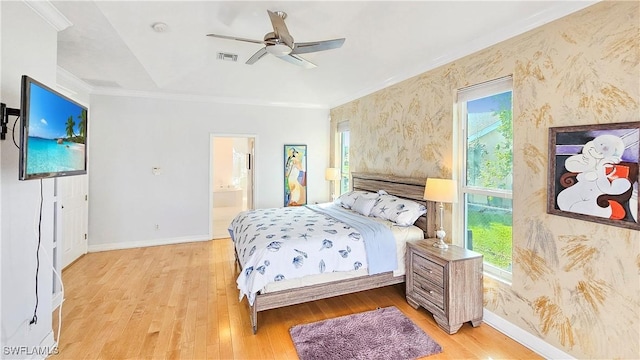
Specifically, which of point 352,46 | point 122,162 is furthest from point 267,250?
point 122,162

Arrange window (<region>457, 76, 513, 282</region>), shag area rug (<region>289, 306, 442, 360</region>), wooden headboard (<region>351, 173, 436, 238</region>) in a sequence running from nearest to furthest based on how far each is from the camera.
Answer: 1. shag area rug (<region>289, 306, 442, 360</region>)
2. window (<region>457, 76, 513, 282</region>)
3. wooden headboard (<region>351, 173, 436, 238</region>)

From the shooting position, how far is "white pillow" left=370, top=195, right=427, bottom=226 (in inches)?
130

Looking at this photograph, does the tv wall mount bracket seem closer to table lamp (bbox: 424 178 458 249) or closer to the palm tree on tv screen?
the palm tree on tv screen

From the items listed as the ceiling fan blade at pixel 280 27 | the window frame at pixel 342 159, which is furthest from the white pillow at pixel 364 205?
the ceiling fan blade at pixel 280 27

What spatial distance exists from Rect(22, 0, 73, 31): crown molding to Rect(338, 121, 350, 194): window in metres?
4.15

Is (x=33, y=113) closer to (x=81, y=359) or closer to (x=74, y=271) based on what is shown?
(x=81, y=359)

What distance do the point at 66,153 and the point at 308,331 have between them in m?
2.32

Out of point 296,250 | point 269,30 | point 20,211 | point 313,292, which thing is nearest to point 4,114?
point 20,211

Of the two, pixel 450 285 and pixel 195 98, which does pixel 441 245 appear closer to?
pixel 450 285

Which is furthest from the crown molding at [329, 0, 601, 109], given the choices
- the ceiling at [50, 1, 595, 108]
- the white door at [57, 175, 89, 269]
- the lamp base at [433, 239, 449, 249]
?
the white door at [57, 175, 89, 269]

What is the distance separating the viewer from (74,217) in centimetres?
421

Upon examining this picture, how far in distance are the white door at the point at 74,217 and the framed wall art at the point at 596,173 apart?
17.2 feet

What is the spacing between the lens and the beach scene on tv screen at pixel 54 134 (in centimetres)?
167

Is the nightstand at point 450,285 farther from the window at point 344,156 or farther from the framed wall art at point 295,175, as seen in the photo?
the framed wall art at point 295,175
